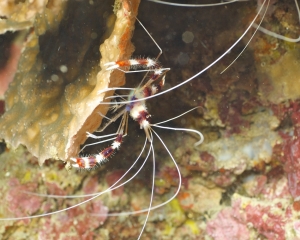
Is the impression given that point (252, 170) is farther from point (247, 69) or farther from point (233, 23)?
point (233, 23)

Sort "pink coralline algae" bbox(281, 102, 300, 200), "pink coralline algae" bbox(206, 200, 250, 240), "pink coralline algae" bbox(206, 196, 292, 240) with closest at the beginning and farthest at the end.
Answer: "pink coralline algae" bbox(281, 102, 300, 200) < "pink coralline algae" bbox(206, 196, 292, 240) < "pink coralline algae" bbox(206, 200, 250, 240)

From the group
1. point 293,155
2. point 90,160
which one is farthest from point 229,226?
point 90,160

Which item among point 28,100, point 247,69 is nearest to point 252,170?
point 247,69

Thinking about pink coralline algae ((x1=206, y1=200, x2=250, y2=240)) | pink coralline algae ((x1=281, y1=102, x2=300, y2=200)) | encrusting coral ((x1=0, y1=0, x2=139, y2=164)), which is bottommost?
pink coralline algae ((x1=206, y1=200, x2=250, y2=240))

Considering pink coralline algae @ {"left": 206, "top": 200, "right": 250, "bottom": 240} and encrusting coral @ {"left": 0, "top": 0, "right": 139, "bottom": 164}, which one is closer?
encrusting coral @ {"left": 0, "top": 0, "right": 139, "bottom": 164}

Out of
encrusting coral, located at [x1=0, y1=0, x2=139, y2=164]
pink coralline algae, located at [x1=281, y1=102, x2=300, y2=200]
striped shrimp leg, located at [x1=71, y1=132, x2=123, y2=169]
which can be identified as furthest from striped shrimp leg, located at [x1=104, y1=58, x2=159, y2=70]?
pink coralline algae, located at [x1=281, y1=102, x2=300, y2=200]

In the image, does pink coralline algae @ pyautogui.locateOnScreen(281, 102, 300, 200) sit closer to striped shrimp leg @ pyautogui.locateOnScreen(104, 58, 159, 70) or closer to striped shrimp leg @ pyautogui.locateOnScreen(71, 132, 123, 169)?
striped shrimp leg @ pyautogui.locateOnScreen(104, 58, 159, 70)

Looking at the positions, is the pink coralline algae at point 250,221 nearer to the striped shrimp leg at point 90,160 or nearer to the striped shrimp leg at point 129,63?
the striped shrimp leg at point 90,160

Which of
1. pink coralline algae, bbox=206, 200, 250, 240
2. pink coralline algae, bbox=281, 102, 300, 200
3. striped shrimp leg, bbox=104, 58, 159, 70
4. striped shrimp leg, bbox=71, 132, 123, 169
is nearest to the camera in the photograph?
striped shrimp leg, bbox=104, 58, 159, 70

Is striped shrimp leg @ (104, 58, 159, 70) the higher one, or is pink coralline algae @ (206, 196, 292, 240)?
striped shrimp leg @ (104, 58, 159, 70)
